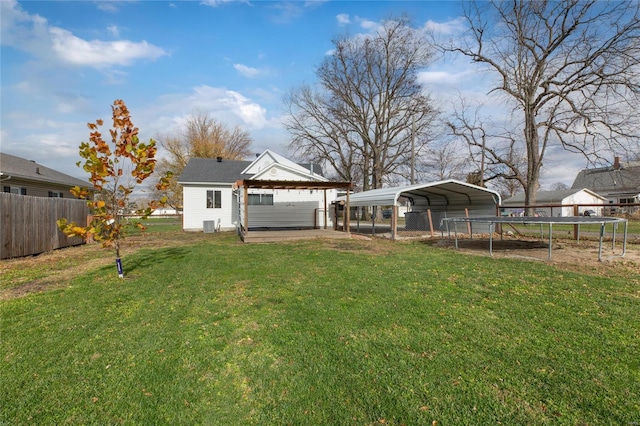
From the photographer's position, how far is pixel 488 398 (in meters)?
2.29

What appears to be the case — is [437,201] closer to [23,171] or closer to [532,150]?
[532,150]

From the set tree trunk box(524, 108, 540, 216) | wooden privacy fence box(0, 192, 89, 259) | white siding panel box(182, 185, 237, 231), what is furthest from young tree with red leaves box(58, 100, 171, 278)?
tree trunk box(524, 108, 540, 216)

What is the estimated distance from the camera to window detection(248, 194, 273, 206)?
17438 millimetres

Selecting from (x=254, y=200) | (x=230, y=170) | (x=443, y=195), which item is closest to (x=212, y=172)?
(x=230, y=170)

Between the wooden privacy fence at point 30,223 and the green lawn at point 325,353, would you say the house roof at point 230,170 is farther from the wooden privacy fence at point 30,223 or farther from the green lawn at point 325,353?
the green lawn at point 325,353

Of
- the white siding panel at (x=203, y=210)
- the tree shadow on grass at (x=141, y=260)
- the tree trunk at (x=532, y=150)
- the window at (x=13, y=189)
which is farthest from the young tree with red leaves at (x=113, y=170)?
the tree trunk at (x=532, y=150)

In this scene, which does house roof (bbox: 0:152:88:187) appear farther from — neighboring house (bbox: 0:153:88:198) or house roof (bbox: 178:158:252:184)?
house roof (bbox: 178:158:252:184)

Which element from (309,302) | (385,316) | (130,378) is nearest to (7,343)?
(130,378)

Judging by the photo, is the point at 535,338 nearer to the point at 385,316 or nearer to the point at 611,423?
the point at 611,423

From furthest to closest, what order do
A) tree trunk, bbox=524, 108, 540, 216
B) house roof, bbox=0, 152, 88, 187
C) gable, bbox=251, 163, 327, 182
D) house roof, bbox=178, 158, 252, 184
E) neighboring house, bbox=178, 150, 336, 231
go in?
tree trunk, bbox=524, 108, 540, 216, house roof, bbox=178, 158, 252, 184, neighboring house, bbox=178, 150, 336, 231, gable, bbox=251, 163, 327, 182, house roof, bbox=0, 152, 88, 187

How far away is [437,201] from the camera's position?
58.0 ft

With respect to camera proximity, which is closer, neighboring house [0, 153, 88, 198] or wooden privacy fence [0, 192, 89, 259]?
wooden privacy fence [0, 192, 89, 259]

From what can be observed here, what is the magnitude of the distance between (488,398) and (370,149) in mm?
30201

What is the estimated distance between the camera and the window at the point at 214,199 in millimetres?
18625
